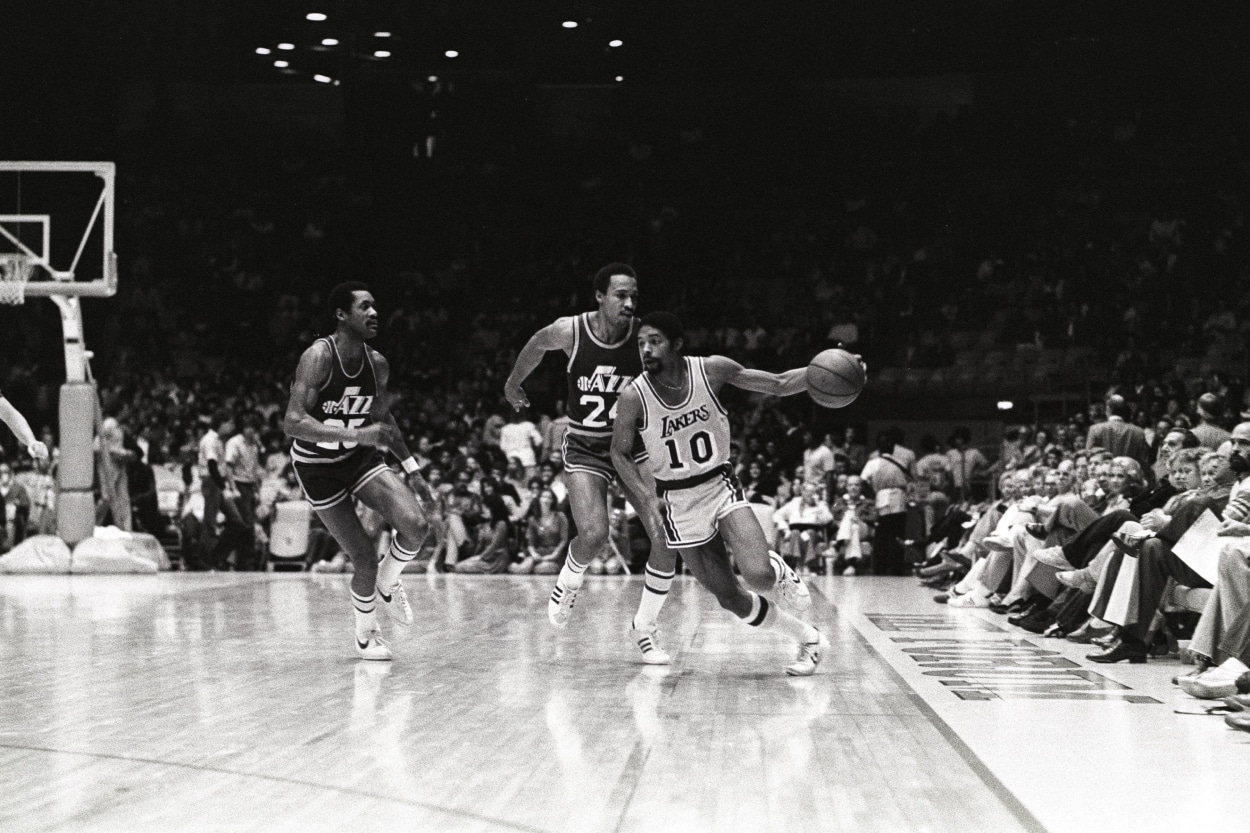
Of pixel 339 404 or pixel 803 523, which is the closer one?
pixel 339 404

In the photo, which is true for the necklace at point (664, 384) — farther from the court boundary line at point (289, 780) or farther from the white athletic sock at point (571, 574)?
the court boundary line at point (289, 780)

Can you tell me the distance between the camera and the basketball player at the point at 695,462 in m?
6.97

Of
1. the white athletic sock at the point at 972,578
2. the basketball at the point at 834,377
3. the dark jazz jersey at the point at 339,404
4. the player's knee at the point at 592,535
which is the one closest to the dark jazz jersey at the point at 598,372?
the player's knee at the point at 592,535

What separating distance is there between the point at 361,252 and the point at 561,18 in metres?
5.81

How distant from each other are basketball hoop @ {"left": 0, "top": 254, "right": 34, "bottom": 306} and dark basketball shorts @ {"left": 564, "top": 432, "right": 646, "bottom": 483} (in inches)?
396

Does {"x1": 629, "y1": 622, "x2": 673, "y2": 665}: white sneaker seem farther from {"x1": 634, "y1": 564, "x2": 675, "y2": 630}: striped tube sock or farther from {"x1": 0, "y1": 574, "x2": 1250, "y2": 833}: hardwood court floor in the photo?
{"x1": 0, "y1": 574, "x2": 1250, "y2": 833}: hardwood court floor

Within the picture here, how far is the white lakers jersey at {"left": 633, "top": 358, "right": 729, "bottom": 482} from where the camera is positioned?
702 cm

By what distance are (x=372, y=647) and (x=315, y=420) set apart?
1.17 m

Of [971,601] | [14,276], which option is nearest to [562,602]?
[971,601]

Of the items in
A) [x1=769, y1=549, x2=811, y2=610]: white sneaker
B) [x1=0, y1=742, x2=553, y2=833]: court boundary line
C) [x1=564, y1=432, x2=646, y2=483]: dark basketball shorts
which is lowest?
[x1=0, y1=742, x2=553, y2=833]: court boundary line

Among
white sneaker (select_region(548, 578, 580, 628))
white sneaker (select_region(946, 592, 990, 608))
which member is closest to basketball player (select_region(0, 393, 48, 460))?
white sneaker (select_region(548, 578, 580, 628))

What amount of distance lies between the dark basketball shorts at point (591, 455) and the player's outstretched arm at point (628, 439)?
669 millimetres

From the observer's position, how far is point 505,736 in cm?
529

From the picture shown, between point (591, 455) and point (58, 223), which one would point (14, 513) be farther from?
point (591, 455)
